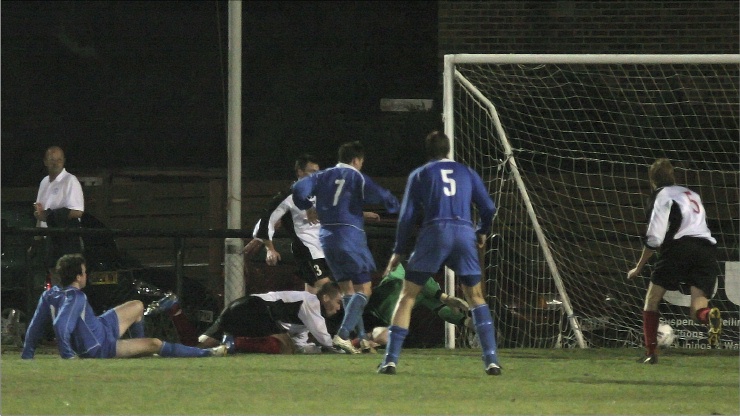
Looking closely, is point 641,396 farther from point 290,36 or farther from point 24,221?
point 290,36

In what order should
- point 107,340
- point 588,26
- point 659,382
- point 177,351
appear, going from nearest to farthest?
point 659,382, point 107,340, point 177,351, point 588,26

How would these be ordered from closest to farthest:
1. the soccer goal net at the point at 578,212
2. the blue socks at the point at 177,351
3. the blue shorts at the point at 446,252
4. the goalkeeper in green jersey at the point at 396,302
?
the blue shorts at the point at 446,252 < the blue socks at the point at 177,351 < the goalkeeper in green jersey at the point at 396,302 < the soccer goal net at the point at 578,212

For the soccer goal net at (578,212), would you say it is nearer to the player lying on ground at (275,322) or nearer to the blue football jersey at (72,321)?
the player lying on ground at (275,322)

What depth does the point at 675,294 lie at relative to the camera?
13.0 m

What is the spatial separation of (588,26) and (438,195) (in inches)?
429

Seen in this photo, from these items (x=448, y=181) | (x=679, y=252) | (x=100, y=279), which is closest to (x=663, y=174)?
(x=679, y=252)

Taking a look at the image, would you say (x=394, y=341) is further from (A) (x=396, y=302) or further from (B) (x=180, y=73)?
(B) (x=180, y=73)

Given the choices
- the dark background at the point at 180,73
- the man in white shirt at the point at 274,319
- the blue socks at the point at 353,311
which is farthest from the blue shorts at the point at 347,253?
the dark background at the point at 180,73

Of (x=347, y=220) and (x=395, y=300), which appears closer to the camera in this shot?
(x=347, y=220)

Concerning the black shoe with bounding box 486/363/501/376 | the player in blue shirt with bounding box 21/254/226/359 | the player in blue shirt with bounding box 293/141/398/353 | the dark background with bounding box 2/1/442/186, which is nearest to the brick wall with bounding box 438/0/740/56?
the dark background with bounding box 2/1/442/186

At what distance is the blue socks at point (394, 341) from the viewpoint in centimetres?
920

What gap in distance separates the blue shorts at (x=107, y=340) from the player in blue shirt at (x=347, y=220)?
179 cm

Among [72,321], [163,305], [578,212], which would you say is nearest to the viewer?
[72,321]

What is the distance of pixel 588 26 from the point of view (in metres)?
19.4
